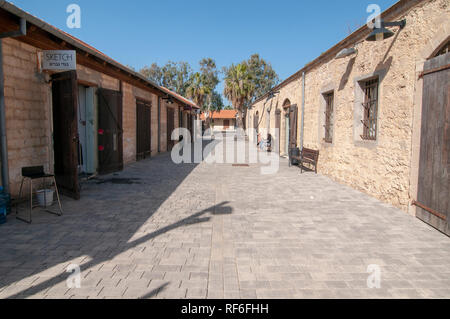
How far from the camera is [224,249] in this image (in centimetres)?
372

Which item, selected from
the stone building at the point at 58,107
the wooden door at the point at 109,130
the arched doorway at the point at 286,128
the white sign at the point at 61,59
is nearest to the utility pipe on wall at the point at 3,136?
the stone building at the point at 58,107

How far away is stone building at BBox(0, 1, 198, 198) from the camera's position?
18.0ft

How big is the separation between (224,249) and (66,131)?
4183mm

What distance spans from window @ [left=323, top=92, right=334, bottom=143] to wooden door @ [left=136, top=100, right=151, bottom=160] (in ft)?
23.1

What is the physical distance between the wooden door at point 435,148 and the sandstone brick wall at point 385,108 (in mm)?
372

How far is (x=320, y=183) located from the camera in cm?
804

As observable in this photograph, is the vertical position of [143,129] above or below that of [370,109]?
below

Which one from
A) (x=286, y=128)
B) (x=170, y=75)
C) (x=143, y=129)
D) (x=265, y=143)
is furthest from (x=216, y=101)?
(x=143, y=129)

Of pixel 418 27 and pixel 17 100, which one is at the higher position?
pixel 418 27

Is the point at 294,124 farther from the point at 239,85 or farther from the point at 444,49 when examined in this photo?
the point at 239,85
